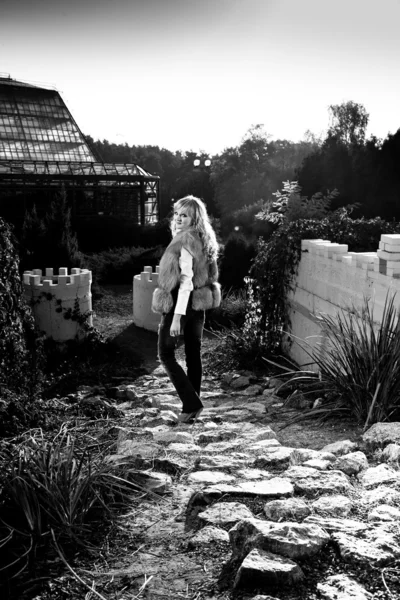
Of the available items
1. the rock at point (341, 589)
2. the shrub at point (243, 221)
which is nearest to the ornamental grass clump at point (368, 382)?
the rock at point (341, 589)

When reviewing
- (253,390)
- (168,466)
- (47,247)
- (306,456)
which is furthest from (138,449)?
(47,247)

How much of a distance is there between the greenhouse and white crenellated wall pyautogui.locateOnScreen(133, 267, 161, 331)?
13305 mm

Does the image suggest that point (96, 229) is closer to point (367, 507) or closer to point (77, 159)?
point (77, 159)

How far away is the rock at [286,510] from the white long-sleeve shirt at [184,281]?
8.59ft

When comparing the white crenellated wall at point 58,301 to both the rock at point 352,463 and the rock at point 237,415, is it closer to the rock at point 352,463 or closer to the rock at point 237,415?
the rock at point 237,415

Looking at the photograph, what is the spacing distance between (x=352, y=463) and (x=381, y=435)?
2.13 feet

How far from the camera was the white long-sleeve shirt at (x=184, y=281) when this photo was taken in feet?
18.0

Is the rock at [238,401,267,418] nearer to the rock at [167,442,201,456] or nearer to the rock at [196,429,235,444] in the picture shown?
the rock at [196,429,235,444]

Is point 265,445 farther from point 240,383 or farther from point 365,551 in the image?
point 240,383

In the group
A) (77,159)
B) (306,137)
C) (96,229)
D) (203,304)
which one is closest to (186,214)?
(203,304)

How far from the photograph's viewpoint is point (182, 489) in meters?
3.44

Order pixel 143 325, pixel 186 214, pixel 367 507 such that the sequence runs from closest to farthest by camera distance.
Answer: pixel 367 507
pixel 186 214
pixel 143 325

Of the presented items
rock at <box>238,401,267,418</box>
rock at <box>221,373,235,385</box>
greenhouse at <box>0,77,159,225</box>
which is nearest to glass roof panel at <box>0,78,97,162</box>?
greenhouse at <box>0,77,159,225</box>

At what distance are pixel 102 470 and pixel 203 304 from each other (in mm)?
2637
